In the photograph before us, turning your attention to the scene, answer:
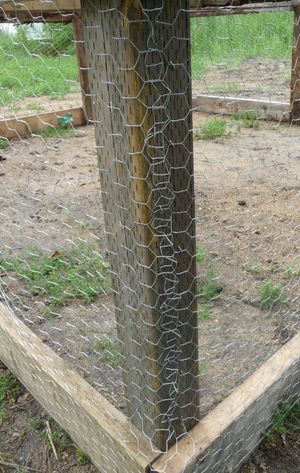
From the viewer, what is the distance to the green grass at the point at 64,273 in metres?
1.98

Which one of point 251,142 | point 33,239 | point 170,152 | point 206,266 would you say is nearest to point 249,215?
point 206,266

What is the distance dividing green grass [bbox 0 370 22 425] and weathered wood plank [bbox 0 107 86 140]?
113 inches

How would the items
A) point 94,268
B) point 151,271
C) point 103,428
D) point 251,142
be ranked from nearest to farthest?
point 151,271, point 103,428, point 94,268, point 251,142

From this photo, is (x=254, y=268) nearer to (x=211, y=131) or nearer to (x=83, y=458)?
(x=83, y=458)

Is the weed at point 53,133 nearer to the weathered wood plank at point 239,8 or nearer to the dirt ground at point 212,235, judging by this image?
the dirt ground at point 212,235

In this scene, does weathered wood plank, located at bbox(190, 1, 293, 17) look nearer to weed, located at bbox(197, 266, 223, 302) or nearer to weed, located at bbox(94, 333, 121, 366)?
weed, located at bbox(197, 266, 223, 302)

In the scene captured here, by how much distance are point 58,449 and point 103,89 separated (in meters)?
1.10

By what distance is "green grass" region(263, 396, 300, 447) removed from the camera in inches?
54.2

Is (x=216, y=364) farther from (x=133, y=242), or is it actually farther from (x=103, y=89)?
(x=103, y=89)

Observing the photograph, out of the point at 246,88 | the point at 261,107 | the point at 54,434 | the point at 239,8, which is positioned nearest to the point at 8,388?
the point at 54,434

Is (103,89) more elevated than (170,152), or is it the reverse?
(103,89)

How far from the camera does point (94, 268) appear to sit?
2.13 m

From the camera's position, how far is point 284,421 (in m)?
1.43

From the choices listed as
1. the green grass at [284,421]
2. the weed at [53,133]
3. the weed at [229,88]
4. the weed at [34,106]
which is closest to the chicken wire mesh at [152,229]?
the green grass at [284,421]
